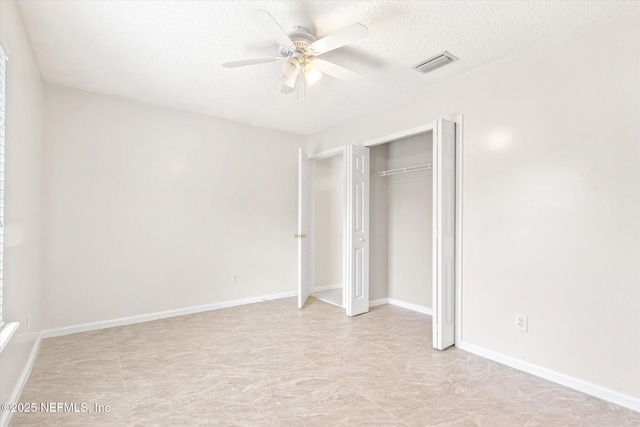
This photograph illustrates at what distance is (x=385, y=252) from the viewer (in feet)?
15.1

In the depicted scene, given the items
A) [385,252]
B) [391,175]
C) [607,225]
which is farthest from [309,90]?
[607,225]

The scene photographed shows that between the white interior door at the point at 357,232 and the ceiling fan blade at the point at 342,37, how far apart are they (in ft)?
6.23

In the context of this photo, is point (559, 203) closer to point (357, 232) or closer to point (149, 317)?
point (357, 232)

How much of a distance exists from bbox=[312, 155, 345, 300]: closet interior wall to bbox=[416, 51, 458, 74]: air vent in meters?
2.48

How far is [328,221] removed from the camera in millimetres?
5453

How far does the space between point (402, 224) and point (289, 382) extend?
2693mm

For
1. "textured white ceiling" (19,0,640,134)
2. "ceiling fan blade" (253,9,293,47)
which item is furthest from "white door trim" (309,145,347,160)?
"ceiling fan blade" (253,9,293,47)

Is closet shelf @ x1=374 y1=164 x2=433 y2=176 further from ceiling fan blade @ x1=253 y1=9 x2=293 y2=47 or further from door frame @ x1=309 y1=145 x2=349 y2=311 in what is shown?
ceiling fan blade @ x1=253 y1=9 x2=293 y2=47

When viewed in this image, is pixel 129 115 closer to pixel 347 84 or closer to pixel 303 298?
pixel 347 84

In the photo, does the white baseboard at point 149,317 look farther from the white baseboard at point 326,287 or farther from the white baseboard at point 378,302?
the white baseboard at point 378,302

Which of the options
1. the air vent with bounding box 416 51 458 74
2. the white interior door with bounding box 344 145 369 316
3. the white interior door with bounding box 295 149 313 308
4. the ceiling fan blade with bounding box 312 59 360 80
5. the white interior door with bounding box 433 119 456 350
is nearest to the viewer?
the ceiling fan blade with bounding box 312 59 360 80

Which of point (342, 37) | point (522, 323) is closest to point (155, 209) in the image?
point (342, 37)

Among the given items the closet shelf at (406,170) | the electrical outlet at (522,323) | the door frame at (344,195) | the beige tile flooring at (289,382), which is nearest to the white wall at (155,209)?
the beige tile flooring at (289,382)

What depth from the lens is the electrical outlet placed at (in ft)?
8.46
